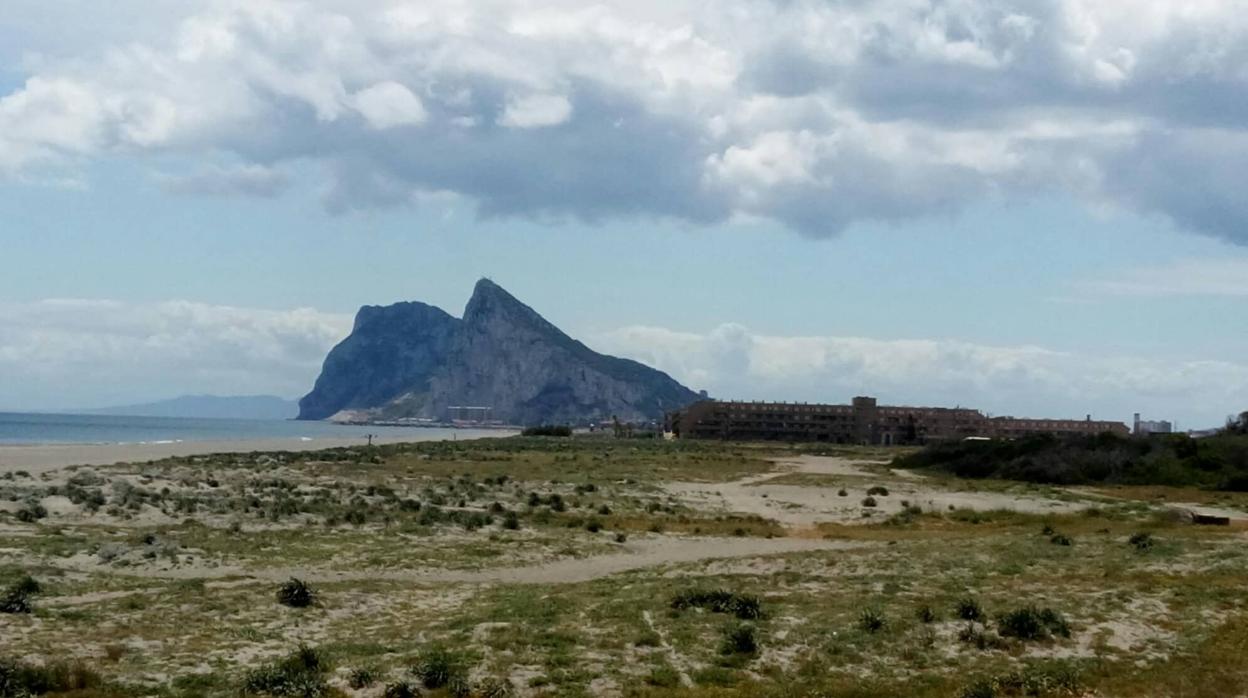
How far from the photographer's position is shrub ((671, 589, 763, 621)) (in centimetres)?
1897

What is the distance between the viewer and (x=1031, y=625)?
58.0 feet

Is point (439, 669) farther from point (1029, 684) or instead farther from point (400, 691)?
point (1029, 684)

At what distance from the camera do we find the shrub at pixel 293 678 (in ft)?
45.2

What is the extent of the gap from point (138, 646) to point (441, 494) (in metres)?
30.4

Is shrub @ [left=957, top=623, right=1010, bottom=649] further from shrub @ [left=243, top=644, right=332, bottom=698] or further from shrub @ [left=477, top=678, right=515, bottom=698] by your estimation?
shrub @ [left=243, top=644, right=332, bottom=698]

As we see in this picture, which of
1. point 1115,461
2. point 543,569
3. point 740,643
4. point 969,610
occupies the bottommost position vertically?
point 543,569

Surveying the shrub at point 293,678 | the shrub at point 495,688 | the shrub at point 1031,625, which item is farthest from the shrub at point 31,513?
the shrub at point 1031,625

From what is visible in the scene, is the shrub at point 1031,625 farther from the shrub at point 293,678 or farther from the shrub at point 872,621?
the shrub at point 293,678

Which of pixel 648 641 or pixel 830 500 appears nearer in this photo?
pixel 648 641

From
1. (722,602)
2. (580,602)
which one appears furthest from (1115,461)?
(580,602)

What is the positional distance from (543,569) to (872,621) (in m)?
11.6

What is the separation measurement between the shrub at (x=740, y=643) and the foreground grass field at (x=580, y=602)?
0.11 feet

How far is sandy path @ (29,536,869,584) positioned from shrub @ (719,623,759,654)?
9047mm

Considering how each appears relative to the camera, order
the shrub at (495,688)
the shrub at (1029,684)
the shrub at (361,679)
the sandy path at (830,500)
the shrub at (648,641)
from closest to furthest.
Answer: the shrub at (495,688), the shrub at (361,679), the shrub at (1029,684), the shrub at (648,641), the sandy path at (830,500)
